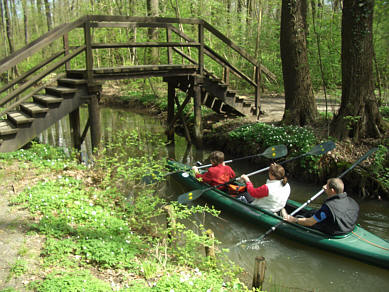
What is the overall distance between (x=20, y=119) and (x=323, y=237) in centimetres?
604

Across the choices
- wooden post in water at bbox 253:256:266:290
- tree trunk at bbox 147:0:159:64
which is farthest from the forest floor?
tree trunk at bbox 147:0:159:64

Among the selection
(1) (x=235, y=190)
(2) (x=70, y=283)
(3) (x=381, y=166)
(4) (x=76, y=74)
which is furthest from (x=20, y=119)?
(3) (x=381, y=166)

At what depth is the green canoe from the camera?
4992 mm

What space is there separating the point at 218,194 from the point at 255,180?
243cm

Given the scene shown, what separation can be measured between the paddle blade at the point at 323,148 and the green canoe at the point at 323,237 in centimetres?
182

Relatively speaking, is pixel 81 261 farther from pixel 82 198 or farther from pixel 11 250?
pixel 82 198

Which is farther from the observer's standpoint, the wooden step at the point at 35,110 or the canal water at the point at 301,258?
the wooden step at the point at 35,110

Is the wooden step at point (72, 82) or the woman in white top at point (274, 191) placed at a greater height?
the wooden step at point (72, 82)

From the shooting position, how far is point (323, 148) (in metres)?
7.71

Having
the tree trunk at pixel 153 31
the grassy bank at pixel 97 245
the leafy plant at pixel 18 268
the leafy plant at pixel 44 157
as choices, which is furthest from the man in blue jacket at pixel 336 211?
the tree trunk at pixel 153 31

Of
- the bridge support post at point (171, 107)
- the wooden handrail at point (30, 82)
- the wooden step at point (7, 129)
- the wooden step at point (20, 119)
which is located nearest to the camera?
the wooden step at point (7, 129)

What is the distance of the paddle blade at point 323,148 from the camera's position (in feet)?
25.0

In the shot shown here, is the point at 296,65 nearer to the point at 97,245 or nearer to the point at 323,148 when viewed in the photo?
the point at 323,148

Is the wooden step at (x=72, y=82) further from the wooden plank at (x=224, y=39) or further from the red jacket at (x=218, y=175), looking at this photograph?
the wooden plank at (x=224, y=39)
